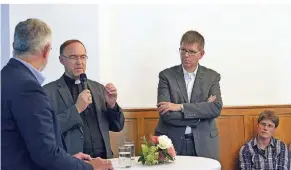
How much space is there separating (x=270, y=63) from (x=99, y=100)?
2.27 m

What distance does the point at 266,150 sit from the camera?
4199 mm

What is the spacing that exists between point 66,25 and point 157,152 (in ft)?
5.63

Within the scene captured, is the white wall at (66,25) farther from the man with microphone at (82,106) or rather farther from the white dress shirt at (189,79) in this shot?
the white dress shirt at (189,79)

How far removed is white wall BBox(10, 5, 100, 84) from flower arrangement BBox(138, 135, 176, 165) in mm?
1324

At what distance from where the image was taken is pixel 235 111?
4.42m

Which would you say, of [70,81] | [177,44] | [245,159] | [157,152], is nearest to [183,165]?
[157,152]

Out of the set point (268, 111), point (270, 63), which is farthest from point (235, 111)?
point (270, 63)

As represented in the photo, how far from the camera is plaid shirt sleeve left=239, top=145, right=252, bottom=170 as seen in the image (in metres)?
4.22

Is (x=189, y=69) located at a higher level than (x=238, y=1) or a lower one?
lower

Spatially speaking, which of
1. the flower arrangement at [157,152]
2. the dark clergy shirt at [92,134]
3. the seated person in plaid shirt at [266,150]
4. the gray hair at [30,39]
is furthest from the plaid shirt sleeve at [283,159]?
the gray hair at [30,39]

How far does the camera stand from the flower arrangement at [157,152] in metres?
2.67

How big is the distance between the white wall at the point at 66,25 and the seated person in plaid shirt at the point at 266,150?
62.2 inches

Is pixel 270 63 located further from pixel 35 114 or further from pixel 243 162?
pixel 35 114

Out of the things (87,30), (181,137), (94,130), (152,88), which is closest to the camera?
(94,130)
